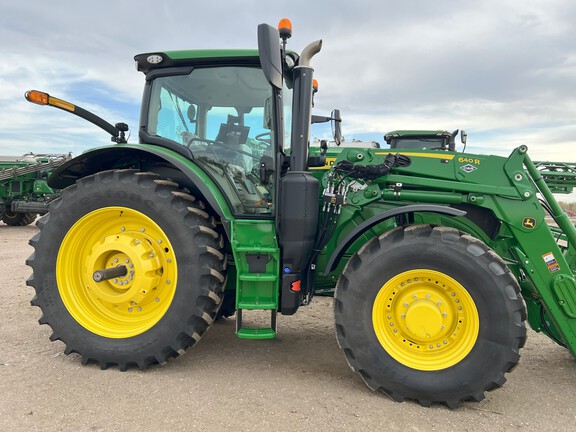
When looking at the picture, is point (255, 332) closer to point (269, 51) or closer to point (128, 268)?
point (128, 268)

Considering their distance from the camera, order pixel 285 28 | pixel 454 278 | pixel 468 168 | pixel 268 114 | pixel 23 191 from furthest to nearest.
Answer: pixel 23 191 → pixel 268 114 → pixel 468 168 → pixel 285 28 → pixel 454 278

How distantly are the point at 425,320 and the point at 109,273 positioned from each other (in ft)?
7.56

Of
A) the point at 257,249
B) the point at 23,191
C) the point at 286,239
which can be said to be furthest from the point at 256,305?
the point at 23,191

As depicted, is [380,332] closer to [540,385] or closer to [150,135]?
[540,385]

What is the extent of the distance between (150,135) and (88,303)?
1469 millimetres

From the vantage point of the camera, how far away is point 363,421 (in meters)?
2.62

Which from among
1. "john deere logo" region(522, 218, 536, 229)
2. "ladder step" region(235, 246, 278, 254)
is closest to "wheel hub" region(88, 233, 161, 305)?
"ladder step" region(235, 246, 278, 254)

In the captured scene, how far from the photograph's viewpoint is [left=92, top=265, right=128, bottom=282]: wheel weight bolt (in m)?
3.27

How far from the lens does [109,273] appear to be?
10.9 feet

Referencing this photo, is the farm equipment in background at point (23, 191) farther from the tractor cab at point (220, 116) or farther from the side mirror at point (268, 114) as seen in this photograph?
the side mirror at point (268, 114)

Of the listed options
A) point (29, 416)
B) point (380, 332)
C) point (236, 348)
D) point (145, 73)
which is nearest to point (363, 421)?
point (380, 332)

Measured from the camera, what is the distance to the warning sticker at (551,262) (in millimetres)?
2984

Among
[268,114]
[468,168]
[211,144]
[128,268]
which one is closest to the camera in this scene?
[468,168]

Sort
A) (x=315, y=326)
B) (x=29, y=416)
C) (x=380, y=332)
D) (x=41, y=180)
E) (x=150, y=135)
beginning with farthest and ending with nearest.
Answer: (x=41, y=180) < (x=315, y=326) < (x=150, y=135) < (x=380, y=332) < (x=29, y=416)
